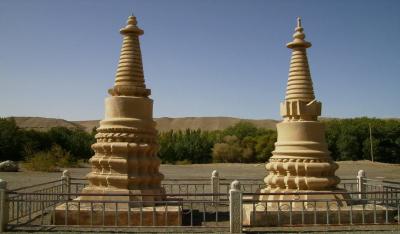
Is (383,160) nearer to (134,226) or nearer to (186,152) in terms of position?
(186,152)

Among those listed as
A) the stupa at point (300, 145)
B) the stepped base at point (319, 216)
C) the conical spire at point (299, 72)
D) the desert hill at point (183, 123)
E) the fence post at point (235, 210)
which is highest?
the desert hill at point (183, 123)

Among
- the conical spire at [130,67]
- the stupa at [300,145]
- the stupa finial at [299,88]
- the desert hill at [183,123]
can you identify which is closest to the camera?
the stupa at [300,145]

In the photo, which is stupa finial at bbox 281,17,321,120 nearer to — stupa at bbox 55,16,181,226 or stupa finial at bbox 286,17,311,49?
stupa finial at bbox 286,17,311,49

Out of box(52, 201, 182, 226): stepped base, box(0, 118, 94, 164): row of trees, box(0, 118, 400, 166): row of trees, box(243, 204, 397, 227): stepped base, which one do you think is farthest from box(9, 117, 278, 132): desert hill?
box(52, 201, 182, 226): stepped base

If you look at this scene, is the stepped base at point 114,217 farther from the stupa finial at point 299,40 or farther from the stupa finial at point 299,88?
the stupa finial at point 299,40

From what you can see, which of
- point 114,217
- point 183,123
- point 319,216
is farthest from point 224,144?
point 183,123

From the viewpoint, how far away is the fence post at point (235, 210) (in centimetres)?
946

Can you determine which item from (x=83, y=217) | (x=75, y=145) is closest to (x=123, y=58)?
(x=83, y=217)

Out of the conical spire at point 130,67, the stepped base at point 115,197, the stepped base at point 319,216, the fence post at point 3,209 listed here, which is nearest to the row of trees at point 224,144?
the conical spire at point 130,67

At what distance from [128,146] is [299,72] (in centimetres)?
623

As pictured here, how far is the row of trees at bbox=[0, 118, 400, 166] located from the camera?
46.7 metres

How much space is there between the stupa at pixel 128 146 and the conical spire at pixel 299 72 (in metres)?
4.85

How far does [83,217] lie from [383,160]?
152 ft

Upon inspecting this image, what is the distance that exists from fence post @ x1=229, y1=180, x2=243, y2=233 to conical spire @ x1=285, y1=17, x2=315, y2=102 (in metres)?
4.90
